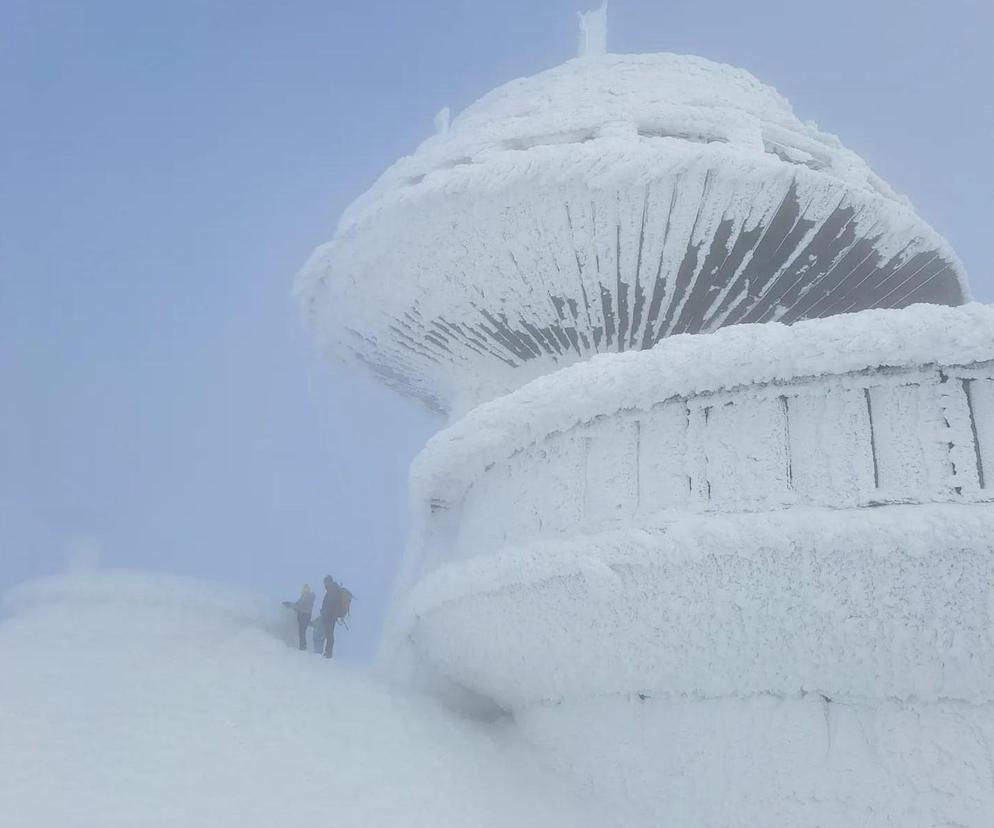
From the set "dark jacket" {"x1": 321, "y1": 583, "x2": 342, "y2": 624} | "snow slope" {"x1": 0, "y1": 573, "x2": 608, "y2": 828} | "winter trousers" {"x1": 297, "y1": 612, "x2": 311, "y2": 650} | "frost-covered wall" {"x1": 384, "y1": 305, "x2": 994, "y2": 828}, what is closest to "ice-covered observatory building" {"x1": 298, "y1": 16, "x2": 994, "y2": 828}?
"frost-covered wall" {"x1": 384, "y1": 305, "x2": 994, "y2": 828}

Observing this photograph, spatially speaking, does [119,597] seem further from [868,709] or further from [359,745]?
[868,709]

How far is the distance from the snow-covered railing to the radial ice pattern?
2049 millimetres

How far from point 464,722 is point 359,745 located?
76cm

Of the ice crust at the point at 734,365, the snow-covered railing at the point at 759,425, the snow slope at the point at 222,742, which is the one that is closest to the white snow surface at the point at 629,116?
the ice crust at the point at 734,365

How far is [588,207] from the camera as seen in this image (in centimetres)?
560

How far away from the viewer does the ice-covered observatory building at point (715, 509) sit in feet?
9.53

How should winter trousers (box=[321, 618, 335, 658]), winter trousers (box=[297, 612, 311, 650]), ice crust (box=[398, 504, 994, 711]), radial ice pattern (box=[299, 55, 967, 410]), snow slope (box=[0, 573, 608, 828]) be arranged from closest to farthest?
ice crust (box=[398, 504, 994, 711]) → snow slope (box=[0, 573, 608, 828]) → radial ice pattern (box=[299, 55, 967, 410]) → winter trousers (box=[297, 612, 311, 650]) → winter trousers (box=[321, 618, 335, 658])

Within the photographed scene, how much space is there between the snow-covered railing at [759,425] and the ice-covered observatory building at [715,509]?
0.03 feet

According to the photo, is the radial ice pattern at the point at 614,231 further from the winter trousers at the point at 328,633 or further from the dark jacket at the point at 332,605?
the winter trousers at the point at 328,633

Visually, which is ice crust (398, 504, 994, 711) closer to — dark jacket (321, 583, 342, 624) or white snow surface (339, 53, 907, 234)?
white snow surface (339, 53, 907, 234)

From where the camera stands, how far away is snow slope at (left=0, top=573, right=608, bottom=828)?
2.96 m

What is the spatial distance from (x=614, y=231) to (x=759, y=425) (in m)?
2.74

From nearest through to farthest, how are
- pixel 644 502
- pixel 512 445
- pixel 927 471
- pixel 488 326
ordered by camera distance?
1. pixel 927 471
2. pixel 644 502
3. pixel 512 445
4. pixel 488 326

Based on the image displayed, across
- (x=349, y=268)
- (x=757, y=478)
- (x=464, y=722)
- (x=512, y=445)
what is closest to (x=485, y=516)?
(x=512, y=445)
